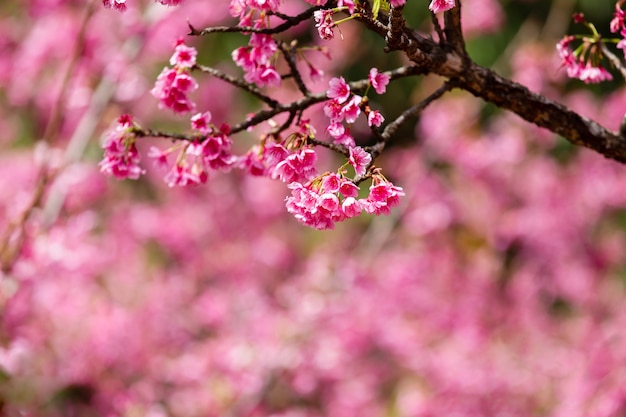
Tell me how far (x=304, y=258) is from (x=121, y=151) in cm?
528

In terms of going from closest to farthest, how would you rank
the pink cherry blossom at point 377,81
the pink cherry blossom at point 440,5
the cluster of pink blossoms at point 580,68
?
the pink cherry blossom at point 440,5 < the pink cherry blossom at point 377,81 < the cluster of pink blossoms at point 580,68

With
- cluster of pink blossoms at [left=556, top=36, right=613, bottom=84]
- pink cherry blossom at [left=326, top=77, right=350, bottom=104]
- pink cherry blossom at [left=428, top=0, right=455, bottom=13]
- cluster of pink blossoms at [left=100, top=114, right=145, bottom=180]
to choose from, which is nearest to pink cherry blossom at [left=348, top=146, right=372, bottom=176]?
pink cherry blossom at [left=326, top=77, right=350, bottom=104]

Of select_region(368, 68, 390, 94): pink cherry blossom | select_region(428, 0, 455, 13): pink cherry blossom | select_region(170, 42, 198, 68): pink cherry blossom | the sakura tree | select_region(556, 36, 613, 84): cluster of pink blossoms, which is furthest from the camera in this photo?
the sakura tree

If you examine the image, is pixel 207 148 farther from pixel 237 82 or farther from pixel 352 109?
pixel 352 109

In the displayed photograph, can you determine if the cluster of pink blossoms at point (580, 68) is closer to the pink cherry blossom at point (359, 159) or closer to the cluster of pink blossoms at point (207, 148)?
the pink cherry blossom at point (359, 159)

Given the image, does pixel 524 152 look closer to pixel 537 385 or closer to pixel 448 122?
pixel 448 122

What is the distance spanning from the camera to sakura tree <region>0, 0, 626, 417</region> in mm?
4074

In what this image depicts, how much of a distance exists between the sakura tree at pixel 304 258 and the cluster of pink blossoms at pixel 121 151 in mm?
919

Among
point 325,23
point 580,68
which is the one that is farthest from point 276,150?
point 580,68

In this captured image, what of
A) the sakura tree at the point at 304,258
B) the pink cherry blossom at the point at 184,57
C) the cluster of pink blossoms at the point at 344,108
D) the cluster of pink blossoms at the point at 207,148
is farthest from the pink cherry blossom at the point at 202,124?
the sakura tree at the point at 304,258

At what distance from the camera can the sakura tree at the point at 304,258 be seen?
4.07 metres

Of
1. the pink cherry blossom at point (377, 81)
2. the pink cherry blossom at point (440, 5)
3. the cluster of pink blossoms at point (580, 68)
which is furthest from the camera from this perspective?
the cluster of pink blossoms at point (580, 68)

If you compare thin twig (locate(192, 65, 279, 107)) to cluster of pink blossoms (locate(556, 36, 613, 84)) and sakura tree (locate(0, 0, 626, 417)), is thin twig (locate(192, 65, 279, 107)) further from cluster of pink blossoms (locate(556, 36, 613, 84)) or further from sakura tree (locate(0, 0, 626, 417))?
sakura tree (locate(0, 0, 626, 417))

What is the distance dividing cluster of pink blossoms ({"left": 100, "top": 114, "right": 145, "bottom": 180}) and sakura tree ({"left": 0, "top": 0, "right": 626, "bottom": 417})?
3.02ft
